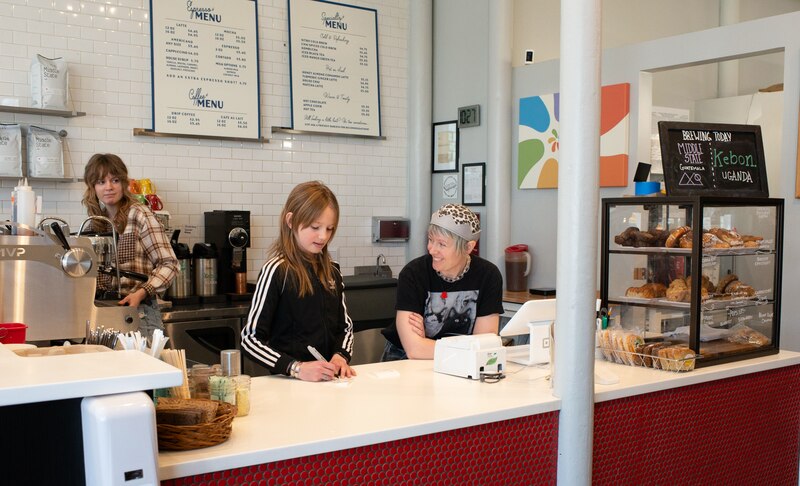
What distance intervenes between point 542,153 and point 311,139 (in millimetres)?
1724

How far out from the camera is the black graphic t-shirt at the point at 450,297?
131 inches

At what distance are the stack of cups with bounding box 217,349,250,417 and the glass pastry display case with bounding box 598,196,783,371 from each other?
154 centimetres

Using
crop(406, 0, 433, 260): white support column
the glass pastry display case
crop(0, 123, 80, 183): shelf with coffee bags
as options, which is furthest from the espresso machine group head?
the glass pastry display case

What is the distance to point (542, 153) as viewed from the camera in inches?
225

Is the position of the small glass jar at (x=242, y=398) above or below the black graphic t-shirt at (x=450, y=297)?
below

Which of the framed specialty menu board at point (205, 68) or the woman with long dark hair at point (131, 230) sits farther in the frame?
the framed specialty menu board at point (205, 68)

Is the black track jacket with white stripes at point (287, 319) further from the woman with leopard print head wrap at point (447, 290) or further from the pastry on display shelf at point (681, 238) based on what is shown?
the pastry on display shelf at point (681, 238)

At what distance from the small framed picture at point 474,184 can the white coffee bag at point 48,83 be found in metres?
2.94

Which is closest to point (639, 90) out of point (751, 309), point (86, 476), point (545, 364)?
point (751, 309)

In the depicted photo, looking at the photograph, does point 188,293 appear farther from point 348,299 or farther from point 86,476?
point 86,476

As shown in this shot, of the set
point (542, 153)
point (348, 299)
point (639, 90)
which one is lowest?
point (348, 299)

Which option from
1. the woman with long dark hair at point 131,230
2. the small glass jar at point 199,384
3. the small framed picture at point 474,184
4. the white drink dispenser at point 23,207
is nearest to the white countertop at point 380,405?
the small glass jar at point 199,384

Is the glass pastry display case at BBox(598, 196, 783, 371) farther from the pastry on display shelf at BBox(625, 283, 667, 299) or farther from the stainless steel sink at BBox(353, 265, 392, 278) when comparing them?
the stainless steel sink at BBox(353, 265, 392, 278)

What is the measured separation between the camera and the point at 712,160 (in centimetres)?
332
